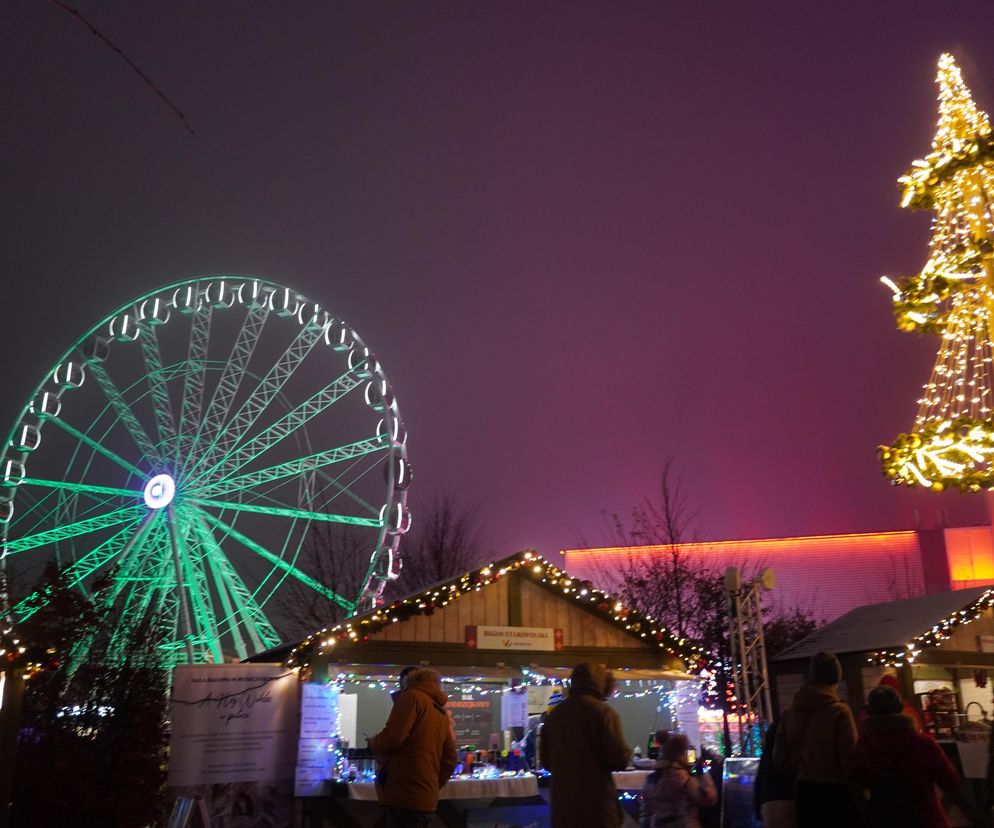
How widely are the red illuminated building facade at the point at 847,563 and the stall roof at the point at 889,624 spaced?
68.9 feet

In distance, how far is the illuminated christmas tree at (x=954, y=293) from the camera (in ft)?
A: 34.2

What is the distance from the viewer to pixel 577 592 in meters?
12.2

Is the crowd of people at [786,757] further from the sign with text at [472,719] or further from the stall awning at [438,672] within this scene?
the sign with text at [472,719]

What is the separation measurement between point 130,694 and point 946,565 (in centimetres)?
3628

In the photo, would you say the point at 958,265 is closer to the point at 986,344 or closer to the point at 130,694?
the point at 986,344

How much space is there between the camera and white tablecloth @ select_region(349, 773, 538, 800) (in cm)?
997

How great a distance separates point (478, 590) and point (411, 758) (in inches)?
220

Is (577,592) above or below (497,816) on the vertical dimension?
above

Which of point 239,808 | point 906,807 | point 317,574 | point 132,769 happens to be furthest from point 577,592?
point 317,574

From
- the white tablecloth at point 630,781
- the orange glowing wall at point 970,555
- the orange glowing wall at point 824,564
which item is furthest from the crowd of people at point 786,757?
the orange glowing wall at point 970,555

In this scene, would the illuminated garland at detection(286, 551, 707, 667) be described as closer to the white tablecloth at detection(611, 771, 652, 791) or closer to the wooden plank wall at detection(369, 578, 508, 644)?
the wooden plank wall at detection(369, 578, 508, 644)

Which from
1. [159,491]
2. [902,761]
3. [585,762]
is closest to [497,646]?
[585,762]

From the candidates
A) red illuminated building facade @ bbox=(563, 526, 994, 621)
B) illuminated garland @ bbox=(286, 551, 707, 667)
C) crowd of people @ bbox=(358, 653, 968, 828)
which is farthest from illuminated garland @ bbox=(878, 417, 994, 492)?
red illuminated building facade @ bbox=(563, 526, 994, 621)
